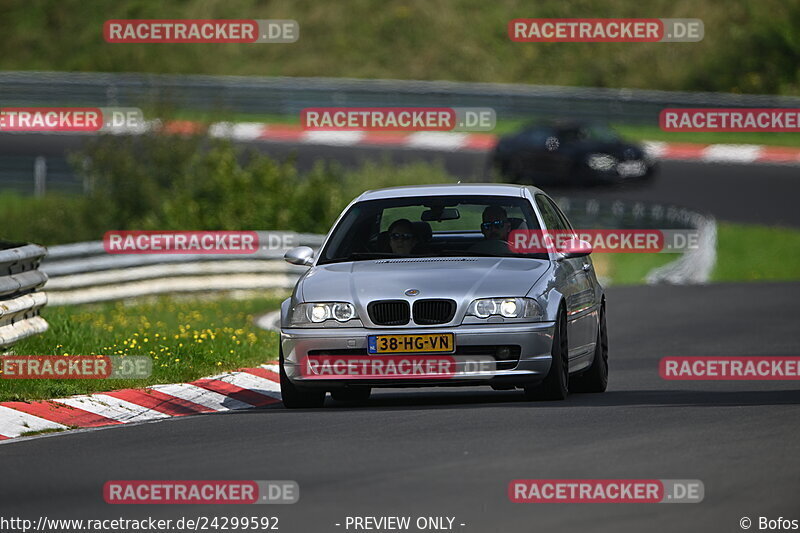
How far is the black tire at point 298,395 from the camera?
1137 centimetres

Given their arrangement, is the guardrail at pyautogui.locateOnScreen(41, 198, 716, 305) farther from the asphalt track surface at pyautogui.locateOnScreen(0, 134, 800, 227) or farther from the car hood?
the car hood

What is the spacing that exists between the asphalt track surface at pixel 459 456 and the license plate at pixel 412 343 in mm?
395

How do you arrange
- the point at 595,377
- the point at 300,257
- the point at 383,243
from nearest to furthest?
the point at 300,257
the point at 383,243
the point at 595,377

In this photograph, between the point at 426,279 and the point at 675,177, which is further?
the point at 675,177

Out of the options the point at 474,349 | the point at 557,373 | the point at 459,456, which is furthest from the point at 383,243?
the point at 459,456

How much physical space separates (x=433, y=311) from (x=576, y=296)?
1.43 meters

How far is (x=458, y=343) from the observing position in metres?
10.9

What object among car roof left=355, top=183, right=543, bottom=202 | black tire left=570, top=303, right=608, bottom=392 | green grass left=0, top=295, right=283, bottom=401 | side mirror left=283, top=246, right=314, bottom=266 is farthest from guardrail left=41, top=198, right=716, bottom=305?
black tire left=570, top=303, right=608, bottom=392

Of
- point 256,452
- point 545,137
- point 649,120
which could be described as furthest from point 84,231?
point 256,452

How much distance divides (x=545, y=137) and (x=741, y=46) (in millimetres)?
13212

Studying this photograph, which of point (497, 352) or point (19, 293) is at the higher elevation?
point (19, 293)

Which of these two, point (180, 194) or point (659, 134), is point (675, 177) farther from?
point (180, 194)

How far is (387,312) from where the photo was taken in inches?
434

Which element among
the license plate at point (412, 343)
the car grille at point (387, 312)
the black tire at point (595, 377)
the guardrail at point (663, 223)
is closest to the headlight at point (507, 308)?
the license plate at point (412, 343)
